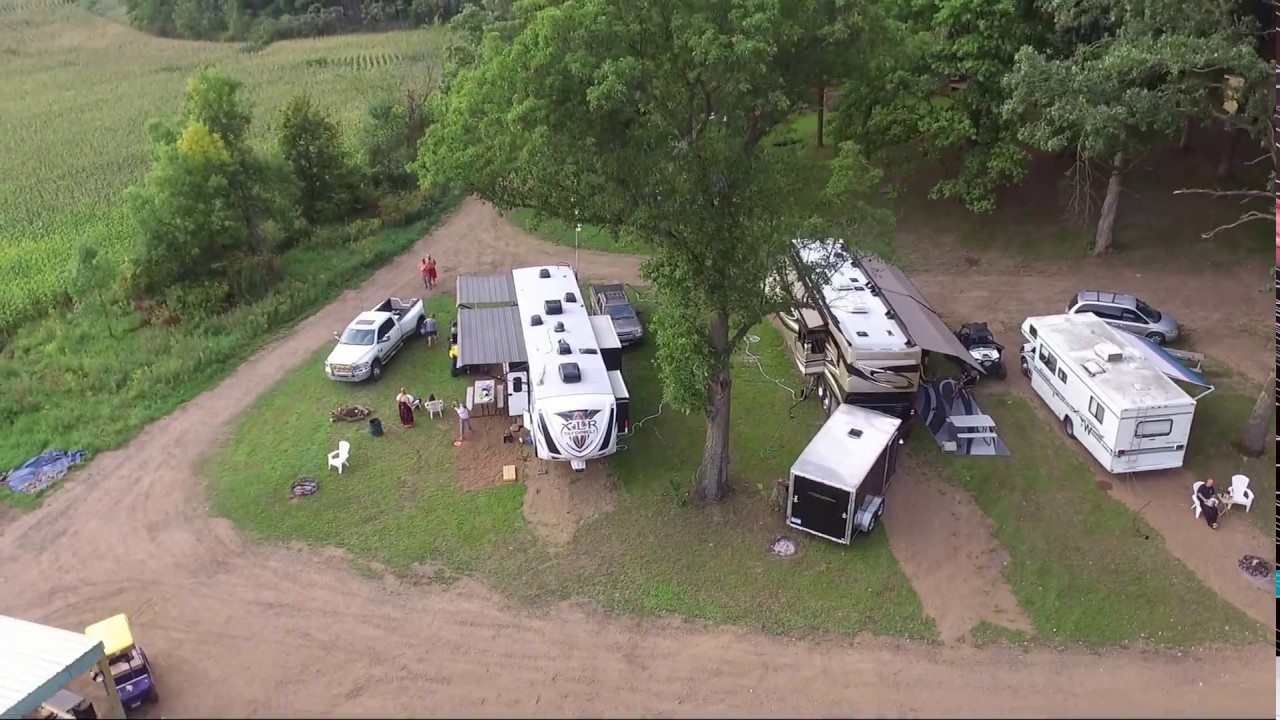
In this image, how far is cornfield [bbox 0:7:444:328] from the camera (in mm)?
35250

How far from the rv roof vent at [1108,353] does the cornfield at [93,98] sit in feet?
105

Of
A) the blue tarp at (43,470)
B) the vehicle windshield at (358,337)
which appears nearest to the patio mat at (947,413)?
the vehicle windshield at (358,337)

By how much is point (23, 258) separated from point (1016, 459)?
119ft

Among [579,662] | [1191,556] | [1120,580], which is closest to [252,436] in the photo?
[579,662]

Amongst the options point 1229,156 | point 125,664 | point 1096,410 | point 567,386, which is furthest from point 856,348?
point 1229,156

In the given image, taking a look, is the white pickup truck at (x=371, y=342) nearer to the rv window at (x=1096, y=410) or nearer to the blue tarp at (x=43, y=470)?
the blue tarp at (x=43, y=470)

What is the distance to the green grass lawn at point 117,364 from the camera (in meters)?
23.1

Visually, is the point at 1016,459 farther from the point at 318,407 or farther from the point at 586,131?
the point at 318,407

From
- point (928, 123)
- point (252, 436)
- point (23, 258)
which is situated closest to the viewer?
point (252, 436)

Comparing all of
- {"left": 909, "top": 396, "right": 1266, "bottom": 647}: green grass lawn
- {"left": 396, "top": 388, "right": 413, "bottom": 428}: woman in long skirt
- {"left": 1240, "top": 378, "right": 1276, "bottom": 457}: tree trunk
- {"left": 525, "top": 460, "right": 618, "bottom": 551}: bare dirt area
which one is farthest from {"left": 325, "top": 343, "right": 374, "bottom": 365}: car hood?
{"left": 1240, "top": 378, "right": 1276, "bottom": 457}: tree trunk

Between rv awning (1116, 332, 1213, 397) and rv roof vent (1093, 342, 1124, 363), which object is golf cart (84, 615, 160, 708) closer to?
rv roof vent (1093, 342, 1124, 363)

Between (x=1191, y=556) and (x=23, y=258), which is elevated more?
(x=23, y=258)

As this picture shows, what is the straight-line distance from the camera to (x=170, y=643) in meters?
16.3

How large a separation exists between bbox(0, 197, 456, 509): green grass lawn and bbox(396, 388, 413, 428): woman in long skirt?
6.79m
